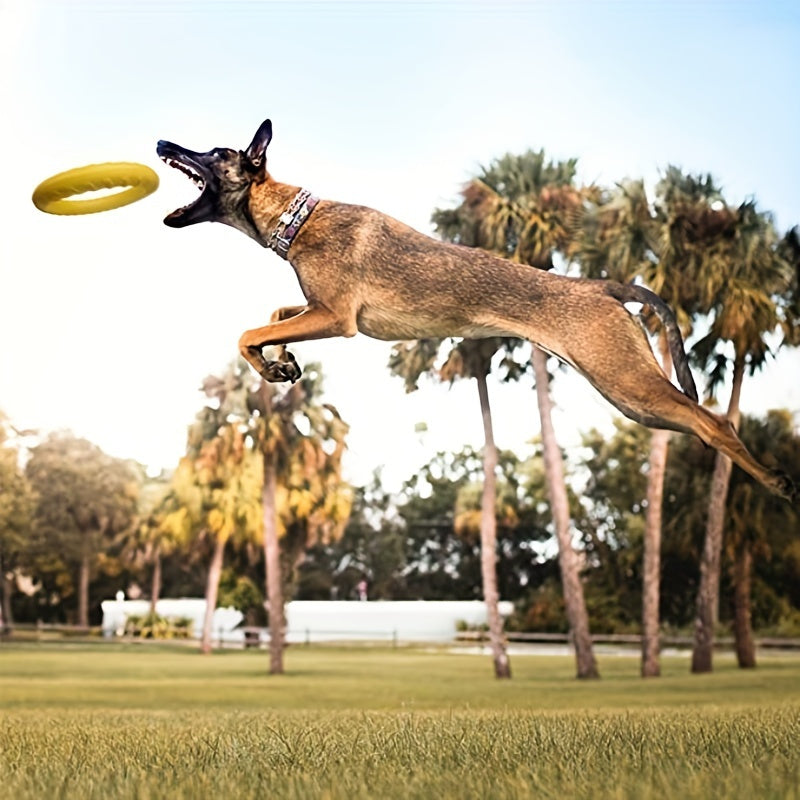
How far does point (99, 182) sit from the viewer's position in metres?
6.01

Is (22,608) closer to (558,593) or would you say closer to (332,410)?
(558,593)

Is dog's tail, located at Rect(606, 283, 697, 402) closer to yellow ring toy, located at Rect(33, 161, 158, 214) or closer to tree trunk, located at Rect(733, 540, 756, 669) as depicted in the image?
yellow ring toy, located at Rect(33, 161, 158, 214)

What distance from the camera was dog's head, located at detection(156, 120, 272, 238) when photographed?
5.72 meters

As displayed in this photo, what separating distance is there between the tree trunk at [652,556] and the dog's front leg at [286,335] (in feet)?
73.2

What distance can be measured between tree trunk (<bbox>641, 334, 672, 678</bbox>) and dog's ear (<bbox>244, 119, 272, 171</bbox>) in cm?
2225

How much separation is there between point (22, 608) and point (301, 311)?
5376 cm

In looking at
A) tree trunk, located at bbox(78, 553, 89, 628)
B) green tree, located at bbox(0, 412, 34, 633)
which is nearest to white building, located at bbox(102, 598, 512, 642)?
tree trunk, located at bbox(78, 553, 89, 628)

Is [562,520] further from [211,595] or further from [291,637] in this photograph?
[291,637]

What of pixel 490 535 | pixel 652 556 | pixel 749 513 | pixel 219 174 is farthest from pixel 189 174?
pixel 749 513

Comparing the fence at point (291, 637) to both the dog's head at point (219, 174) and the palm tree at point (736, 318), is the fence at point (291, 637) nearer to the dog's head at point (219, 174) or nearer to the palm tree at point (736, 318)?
the palm tree at point (736, 318)

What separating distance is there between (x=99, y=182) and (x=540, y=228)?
23.4 m

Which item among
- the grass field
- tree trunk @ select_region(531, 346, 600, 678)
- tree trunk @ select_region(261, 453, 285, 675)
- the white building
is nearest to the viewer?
the grass field

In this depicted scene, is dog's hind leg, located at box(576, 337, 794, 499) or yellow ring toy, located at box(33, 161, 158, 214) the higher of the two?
yellow ring toy, located at box(33, 161, 158, 214)

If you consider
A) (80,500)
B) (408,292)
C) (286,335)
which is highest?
(80,500)
